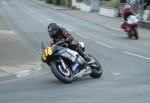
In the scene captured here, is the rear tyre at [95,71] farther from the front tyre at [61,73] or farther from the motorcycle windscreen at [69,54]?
the front tyre at [61,73]

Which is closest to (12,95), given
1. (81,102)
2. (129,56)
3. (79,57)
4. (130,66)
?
(81,102)

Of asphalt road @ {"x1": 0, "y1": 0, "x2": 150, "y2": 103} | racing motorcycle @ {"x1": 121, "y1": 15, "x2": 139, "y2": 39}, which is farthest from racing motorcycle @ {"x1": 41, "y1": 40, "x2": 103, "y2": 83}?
racing motorcycle @ {"x1": 121, "y1": 15, "x2": 139, "y2": 39}

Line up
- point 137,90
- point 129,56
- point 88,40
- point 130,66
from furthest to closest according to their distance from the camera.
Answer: point 88,40 → point 129,56 → point 130,66 → point 137,90

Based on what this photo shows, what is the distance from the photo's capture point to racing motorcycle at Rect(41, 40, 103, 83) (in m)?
12.9

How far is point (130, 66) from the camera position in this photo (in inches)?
650

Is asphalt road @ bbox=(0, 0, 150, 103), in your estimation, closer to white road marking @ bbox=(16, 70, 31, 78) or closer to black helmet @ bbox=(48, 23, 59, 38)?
white road marking @ bbox=(16, 70, 31, 78)

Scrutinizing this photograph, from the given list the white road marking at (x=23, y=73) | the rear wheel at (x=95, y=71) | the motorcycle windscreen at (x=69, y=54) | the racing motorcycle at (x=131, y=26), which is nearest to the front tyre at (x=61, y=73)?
the motorcycle windscreen at (x=69, y=54)

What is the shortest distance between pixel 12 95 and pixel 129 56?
888cm

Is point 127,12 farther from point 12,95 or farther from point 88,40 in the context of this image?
point 12,95

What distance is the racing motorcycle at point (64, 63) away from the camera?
12939mm

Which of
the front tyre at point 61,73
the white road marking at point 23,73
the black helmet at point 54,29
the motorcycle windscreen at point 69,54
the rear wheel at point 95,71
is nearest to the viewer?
the front tyre at point 61,73

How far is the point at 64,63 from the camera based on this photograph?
1325 centimetres

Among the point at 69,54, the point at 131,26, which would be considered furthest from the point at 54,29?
the point at 131,26

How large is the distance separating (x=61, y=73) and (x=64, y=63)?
389 mm
